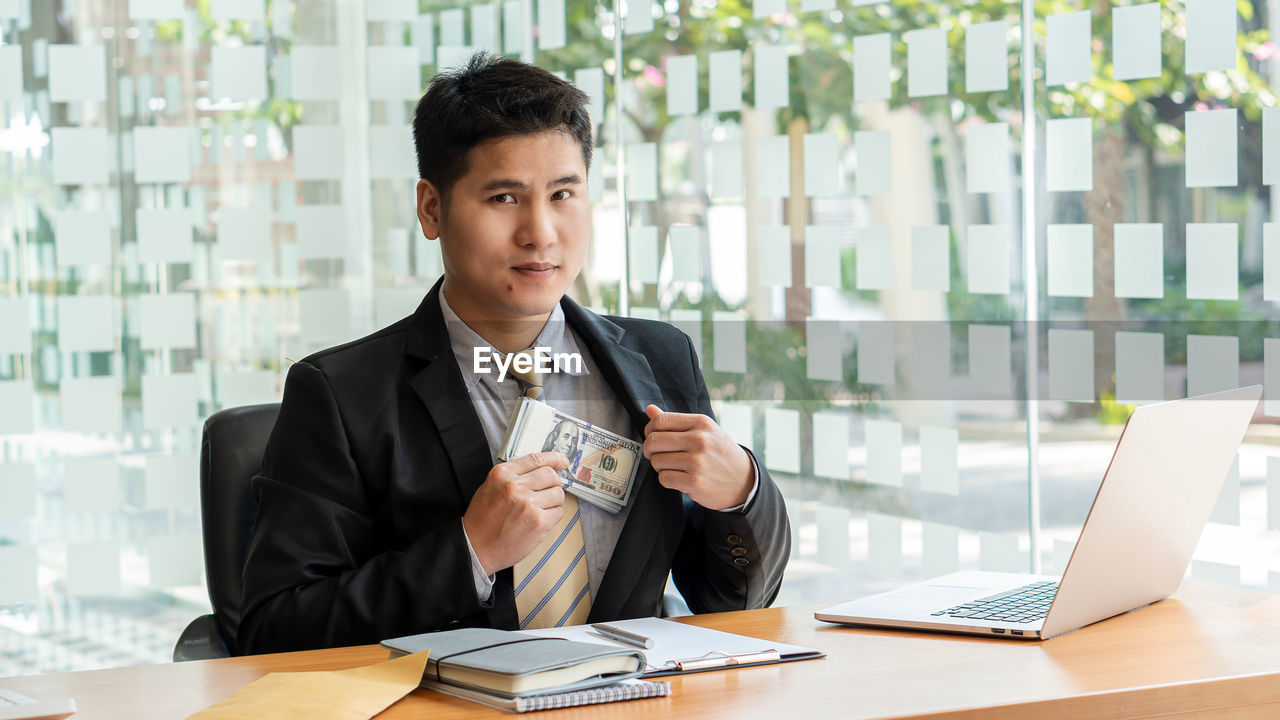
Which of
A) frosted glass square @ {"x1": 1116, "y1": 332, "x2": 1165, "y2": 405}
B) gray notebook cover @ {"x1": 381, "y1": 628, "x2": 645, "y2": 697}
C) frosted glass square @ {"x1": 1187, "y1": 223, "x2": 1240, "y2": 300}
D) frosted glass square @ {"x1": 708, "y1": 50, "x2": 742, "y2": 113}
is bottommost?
gray notebook cover @ {"x1": 381, "y1": 628, "x2": 645, "y2": 697}

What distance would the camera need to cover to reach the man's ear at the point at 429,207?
1.75 m

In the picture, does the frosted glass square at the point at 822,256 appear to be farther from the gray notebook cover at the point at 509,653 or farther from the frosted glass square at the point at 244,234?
the gray notebook cover at the point at 509,653

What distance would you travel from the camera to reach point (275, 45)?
3.06 meters

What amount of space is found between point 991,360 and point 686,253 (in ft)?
2.91

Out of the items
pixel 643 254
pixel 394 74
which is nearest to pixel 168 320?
pixel 394 74

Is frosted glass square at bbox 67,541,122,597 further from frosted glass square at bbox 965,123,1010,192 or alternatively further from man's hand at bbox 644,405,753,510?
frosted glass square at bbox 965,123,1010,192

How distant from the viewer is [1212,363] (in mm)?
2275

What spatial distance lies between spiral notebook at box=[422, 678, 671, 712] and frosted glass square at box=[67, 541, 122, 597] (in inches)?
84.1

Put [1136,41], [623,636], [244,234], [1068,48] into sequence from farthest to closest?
1. [244,234]
2. [1068,48]
3. [1136,41]
4. [623,636]

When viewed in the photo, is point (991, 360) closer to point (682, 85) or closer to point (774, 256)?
point (774, 256)

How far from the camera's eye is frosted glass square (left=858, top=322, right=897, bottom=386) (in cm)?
281

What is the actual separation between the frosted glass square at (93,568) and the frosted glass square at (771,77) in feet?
6.60

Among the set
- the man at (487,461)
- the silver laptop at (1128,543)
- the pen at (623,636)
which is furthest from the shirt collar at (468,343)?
the silver laptop at (1128,543)

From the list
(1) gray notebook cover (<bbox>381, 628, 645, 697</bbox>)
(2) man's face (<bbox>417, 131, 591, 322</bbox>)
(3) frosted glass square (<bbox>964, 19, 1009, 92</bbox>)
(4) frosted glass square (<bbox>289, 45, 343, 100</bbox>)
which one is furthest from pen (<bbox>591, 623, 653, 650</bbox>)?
(4) frosted glass square (<bbox>289, 45, 343, 100</bbox>)
